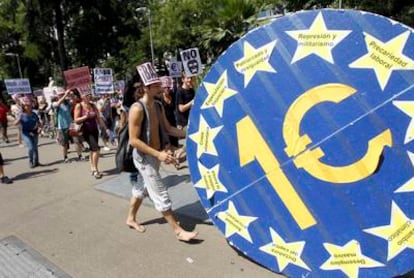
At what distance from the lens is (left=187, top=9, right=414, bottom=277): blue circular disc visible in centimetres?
263

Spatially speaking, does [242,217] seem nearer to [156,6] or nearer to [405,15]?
[405,15]

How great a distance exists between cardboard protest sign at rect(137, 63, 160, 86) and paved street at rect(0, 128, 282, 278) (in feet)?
5.43

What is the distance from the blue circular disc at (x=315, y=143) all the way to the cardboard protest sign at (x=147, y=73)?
70 cm

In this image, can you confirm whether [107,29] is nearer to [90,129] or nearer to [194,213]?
[90,129]

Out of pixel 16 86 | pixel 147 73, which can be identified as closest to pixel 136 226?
pixel 147 73

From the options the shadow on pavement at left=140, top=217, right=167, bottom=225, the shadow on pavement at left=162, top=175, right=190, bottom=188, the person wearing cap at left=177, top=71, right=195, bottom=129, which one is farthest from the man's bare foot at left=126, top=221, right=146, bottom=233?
the person wearing cap at left=177, top=71, right=195, bottom=129

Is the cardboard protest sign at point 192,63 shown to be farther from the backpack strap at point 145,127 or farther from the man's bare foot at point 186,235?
the man's bare foot at point 186,235

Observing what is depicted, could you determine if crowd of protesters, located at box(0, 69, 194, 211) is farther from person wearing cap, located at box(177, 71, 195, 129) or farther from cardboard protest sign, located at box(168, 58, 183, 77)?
cardboard protest sign, located at box(168, 58, 183, 77)

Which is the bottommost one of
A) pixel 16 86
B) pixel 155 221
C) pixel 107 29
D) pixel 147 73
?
pixel 155 221

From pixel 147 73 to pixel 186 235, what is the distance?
5.50 feet

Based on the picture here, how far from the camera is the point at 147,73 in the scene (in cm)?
394

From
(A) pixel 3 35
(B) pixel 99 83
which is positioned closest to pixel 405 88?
(B) pixel 99 83

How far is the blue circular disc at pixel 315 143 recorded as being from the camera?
263cm

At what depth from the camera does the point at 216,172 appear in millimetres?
3461
